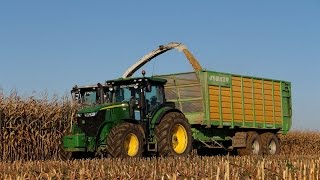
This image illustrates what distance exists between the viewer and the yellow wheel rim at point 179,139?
13.4m

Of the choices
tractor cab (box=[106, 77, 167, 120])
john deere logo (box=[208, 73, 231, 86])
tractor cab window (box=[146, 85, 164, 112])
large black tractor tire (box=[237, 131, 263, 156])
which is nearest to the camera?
tractor cab (box=[106, 77, 167, 120])

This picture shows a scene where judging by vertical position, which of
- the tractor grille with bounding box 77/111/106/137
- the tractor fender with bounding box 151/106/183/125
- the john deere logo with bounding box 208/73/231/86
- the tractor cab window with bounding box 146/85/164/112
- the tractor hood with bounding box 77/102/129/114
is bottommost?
the tractor grille with bounding box 77/111/106/137

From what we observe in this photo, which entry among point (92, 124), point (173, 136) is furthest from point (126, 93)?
point (173, 136)

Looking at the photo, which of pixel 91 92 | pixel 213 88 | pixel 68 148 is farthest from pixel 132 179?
pixel 213 88

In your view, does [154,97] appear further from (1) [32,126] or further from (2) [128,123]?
(1) [32,126]

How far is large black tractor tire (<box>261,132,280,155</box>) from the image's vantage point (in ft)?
57.3

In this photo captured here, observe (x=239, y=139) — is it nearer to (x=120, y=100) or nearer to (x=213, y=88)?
(x=213, y=88)

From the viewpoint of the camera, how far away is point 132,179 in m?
6.94

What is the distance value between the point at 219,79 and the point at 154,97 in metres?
3.17

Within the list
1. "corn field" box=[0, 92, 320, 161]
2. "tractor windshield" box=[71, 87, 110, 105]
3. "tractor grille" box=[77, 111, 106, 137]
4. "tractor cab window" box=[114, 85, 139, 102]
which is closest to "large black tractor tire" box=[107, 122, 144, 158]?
"tractor grille" box=[77, 111, 106, 137]

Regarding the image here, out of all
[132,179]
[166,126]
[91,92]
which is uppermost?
[91,92]

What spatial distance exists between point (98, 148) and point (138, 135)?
97cm

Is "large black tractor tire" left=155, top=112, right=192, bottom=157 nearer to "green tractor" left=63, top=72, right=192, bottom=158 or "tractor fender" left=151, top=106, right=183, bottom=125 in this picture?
"green tractor" left=63, top=72, right=192, bottom=158

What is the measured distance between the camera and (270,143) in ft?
58.8
